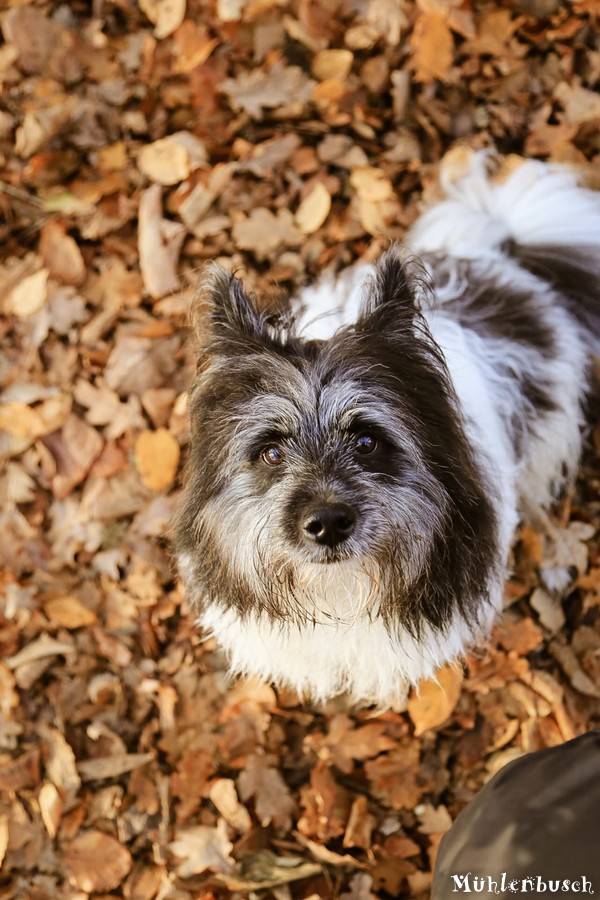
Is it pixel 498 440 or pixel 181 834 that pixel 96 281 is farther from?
pixel 181 834

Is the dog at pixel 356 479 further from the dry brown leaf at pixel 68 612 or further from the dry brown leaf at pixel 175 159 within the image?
the dry brown leaf at pixel 175 159

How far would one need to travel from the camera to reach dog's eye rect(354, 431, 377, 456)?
2014 millimetres

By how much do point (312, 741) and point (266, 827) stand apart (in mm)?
325

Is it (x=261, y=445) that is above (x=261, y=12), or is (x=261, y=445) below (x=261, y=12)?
below

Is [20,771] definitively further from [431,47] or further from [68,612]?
[431,47]

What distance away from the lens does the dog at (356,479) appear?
1.96 metres

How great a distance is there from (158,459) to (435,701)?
4.72 ft

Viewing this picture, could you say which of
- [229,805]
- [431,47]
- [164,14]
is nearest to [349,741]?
[229,805]

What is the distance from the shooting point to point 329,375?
6.59 ft

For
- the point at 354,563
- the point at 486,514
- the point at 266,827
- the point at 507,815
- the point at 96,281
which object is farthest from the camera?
the point at 96,281

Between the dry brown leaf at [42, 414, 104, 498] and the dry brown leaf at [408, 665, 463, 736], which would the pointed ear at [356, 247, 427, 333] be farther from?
the dry brown leaf at [42, 414, 104, 498]

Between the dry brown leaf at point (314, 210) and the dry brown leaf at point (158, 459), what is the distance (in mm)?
1116

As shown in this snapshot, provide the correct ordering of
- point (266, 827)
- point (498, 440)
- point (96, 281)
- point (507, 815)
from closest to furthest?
point (507, 815)
point (498, 440)
point (266, 827)
point (96, 281)

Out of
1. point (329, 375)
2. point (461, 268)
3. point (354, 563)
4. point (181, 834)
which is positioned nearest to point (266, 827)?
point (181, 834)
